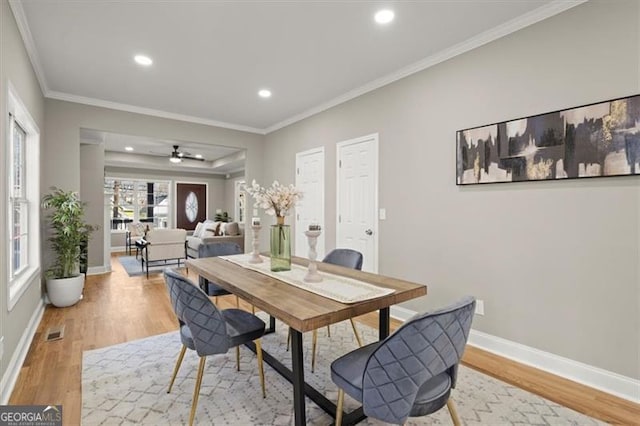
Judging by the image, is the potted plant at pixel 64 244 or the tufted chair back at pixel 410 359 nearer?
the tufted chair back at pixel 410 359

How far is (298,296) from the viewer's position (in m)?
1.70

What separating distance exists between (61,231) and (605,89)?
17.8 ft

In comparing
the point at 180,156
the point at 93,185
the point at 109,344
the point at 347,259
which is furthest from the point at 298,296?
the point at 180,156

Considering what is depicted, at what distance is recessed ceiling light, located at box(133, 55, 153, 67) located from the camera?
10.2 ft

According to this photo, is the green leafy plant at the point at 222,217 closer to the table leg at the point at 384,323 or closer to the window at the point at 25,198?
the window at the point at 25,198

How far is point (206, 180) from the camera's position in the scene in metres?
10.5

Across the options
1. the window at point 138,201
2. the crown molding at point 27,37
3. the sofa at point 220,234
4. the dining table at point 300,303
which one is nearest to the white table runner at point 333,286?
the dining table at point 300,303

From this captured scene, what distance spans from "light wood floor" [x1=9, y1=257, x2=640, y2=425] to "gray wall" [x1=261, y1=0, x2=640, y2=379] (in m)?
0.24

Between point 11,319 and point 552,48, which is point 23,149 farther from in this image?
point 552,48

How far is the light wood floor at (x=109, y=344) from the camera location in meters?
1.96

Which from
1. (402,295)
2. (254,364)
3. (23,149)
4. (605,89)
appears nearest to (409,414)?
(402,295)

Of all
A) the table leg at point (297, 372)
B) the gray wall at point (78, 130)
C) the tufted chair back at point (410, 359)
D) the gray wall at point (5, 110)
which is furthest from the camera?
the gray wall at point (78, 130)

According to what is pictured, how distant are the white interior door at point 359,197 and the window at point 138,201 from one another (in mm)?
7583

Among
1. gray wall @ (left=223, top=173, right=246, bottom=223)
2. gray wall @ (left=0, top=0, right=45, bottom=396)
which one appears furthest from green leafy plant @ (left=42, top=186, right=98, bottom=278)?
gray wall @ (left=223, top=173, right=246, bottom=223)
